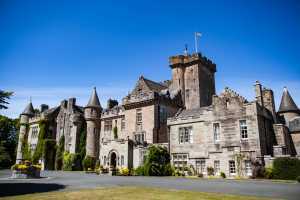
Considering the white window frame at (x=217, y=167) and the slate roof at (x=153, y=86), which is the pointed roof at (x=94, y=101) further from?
the white window frame at (x=217, y=167)

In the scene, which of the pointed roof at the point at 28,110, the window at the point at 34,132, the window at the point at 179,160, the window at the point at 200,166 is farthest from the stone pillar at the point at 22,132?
the window at the point at 200,166

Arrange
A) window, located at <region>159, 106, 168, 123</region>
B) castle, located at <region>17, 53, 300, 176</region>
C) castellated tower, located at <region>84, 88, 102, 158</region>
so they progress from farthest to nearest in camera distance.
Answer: castellated tower, located at <region>84, 88, 102, 158</region>
window, located at <region>159, 106, 168, 123</region>
castle, located at <region>17, 53, 300, 176</region>

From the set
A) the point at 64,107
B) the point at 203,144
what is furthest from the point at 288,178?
the point at 64,107

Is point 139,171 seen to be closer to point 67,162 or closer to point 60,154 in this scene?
point 67,162

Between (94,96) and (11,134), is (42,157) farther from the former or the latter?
(11,134)

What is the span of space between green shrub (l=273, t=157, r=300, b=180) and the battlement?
2542cm

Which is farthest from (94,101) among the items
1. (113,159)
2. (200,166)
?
(200,166)

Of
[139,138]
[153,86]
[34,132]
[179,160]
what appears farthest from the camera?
[34,132]

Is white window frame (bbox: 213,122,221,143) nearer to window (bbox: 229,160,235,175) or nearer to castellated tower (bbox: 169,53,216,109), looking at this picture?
window (bbox: 229,160,235,175)

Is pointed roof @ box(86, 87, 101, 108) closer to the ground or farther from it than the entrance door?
farther from it

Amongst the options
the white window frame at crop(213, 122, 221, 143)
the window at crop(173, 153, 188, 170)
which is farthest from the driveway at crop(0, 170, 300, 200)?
the window at crop(173, 153, 188, 170)

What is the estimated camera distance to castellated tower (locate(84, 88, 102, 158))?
4762 centimetres

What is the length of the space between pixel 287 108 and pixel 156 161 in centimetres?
1951

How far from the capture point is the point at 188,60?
47.2 meters
